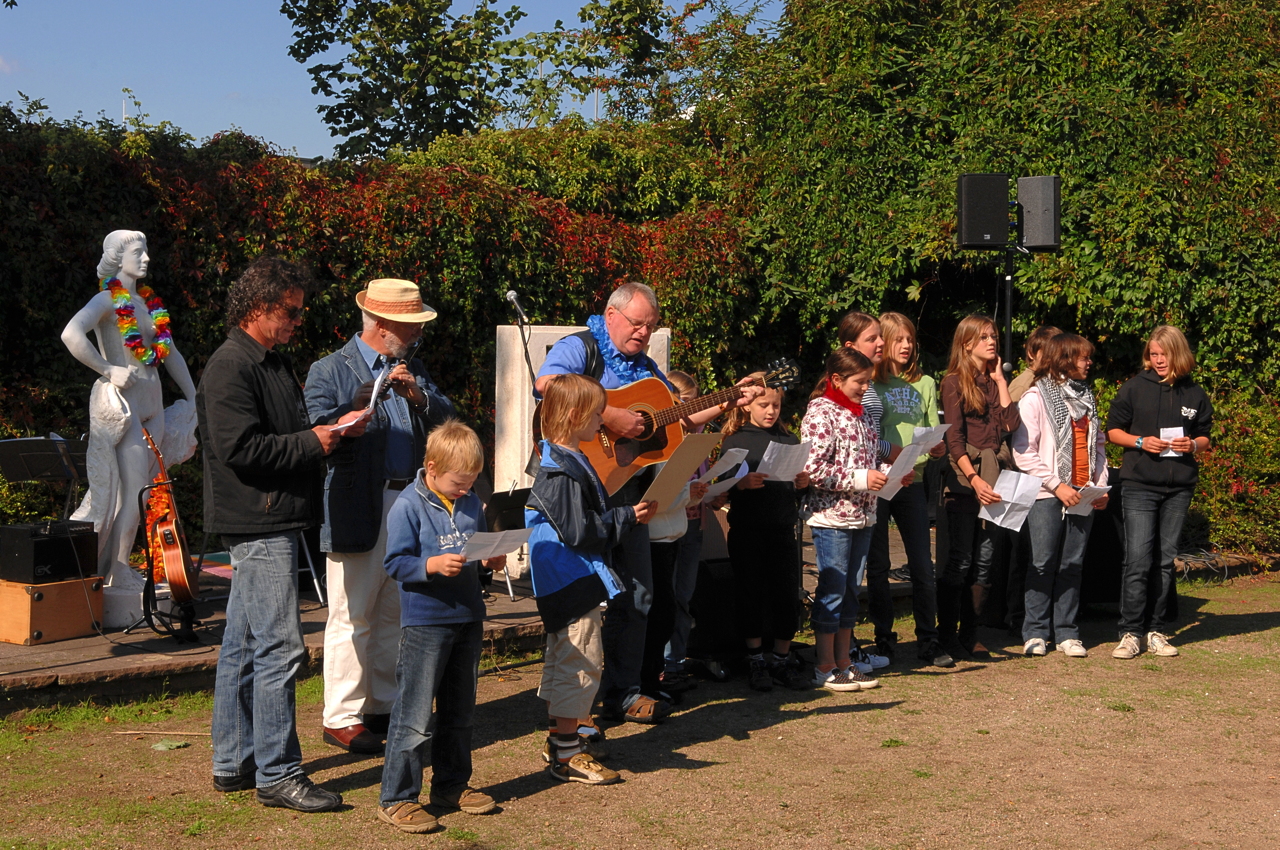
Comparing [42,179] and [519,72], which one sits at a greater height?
[519,72]

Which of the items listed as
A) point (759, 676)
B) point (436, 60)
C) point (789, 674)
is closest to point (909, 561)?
point (789, 674)

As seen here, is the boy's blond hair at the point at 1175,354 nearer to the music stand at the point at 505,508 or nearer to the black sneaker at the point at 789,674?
the black sneaker at the point at 789,674

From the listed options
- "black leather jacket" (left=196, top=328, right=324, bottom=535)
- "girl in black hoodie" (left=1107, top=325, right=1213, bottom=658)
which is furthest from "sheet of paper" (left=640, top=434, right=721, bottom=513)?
"girl in black hoodie" (left=1107, top=325, right=1213, bottom=658)

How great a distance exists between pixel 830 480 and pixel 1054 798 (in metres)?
1.89

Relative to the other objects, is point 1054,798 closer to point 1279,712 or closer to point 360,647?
point 1279,712

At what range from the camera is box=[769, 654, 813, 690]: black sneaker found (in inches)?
242

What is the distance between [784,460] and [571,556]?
140 cm

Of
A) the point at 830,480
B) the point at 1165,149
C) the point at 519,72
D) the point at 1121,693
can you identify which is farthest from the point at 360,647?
the point at 519,72

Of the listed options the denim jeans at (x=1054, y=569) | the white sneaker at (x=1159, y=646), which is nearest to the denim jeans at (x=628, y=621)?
the denim jeans at (x=1054, y=569)

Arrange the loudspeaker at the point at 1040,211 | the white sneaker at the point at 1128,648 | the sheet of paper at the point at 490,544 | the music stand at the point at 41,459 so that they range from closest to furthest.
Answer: the sheet of paper at the point at 490,544
the music stand at the point at 41,459
the white sneaker at the point at 1128,648
the loudspeaker at the point at 1040,211

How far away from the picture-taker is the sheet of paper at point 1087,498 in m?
6.72

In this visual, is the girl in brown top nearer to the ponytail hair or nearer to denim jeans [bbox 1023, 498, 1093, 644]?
denim jeans [bbox 1023, 498, 1093, 644]

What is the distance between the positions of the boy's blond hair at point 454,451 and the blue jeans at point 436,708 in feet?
1.83

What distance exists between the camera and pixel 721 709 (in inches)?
230
